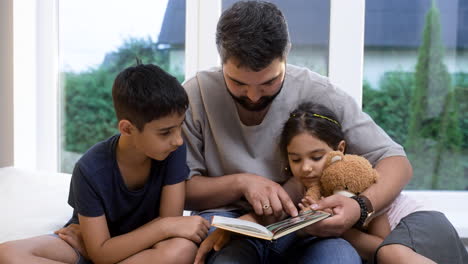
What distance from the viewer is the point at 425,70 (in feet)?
8.07

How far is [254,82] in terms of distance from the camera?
1451 mm

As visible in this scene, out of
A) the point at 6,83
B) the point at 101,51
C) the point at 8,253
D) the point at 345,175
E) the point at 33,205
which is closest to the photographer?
the point at 8,253

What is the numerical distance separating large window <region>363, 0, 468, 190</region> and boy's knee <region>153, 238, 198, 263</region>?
1.41 meters

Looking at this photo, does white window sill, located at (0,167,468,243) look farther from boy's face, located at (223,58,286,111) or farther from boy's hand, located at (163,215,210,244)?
boy's face, located at (223,58,286,111)

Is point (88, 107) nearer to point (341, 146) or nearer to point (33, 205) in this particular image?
point (33, 205)

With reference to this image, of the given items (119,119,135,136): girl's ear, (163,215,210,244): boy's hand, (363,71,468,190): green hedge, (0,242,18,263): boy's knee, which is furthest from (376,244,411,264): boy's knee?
(363,71,468,190): green hedge

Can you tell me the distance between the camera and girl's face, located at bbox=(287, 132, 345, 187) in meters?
1.56

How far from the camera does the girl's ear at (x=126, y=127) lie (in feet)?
4.80

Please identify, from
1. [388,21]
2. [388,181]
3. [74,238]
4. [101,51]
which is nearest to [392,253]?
[388,181]

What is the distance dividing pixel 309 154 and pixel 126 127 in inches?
22.0

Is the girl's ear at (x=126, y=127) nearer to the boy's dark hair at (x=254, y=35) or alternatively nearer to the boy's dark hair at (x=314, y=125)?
the boy's dark hair at (x=254, y=35)

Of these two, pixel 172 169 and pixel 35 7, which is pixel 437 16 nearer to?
pixel 172 169

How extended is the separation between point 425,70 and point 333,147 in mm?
1109

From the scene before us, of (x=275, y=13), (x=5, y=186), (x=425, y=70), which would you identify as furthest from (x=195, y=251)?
(x=425, y=70)
